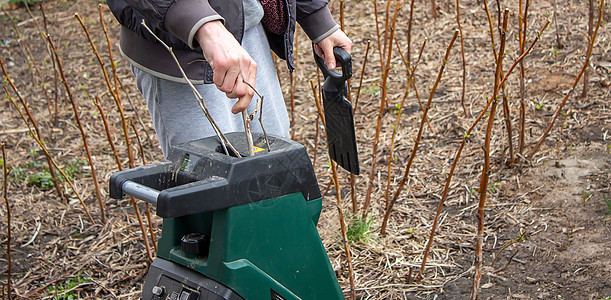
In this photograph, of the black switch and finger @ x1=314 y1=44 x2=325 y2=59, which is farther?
finger @ x1=314 y1=44 x2=325 y2=59

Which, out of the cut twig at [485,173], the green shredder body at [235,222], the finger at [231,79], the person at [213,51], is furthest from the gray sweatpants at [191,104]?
the cut twig at [485,173]

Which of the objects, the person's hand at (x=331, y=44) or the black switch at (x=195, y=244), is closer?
the black switch at (x=195, y=244)

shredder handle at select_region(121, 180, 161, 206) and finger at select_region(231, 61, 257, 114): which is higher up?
finger at select_region(231, 61, 257, 114)

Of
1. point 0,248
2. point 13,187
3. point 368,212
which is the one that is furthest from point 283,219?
point 13,187

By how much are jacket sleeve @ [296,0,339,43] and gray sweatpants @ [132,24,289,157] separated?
5.8 inches

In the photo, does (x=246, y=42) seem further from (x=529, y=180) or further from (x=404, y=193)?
(x=529, y=180)

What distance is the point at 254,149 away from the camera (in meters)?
1.43

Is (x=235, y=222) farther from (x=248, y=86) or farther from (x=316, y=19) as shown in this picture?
(x=316, y=19)

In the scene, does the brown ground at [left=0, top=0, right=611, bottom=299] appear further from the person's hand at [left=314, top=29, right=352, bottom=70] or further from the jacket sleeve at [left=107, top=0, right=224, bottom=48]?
the jacket sleeve at [left=107, top=0, right=224, bottom=48]

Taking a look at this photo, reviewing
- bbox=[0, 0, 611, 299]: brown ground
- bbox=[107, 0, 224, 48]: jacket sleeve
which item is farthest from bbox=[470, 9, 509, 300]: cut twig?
bbox=[107, 0, 224, 48]: jacket sleeve

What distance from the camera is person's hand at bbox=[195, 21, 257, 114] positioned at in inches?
52.1

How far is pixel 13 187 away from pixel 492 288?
240 cm

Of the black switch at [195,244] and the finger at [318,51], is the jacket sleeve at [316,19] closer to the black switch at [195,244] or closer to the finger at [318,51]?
the finger at [318,51]

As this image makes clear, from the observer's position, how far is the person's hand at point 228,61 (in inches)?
52.1
